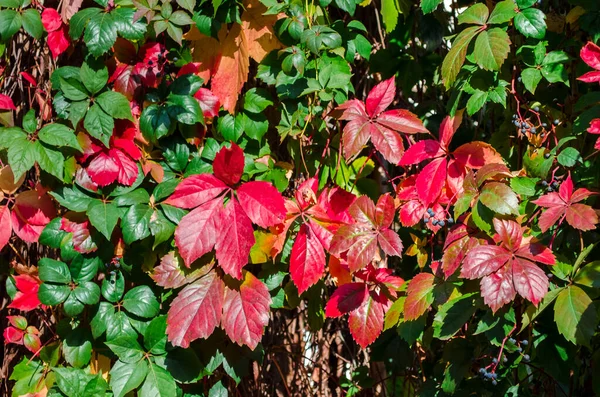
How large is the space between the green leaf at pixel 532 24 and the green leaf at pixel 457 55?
0.10m

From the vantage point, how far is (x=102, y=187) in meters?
2.04

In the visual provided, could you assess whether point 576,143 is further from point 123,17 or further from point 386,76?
point 123,17

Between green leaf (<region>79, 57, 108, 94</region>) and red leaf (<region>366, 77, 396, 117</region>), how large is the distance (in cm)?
69

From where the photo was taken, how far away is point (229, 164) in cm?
180

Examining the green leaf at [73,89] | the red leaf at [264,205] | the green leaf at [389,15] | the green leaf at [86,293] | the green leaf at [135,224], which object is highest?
the green leaf at [389,15]

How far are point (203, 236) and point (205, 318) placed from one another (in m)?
0.22

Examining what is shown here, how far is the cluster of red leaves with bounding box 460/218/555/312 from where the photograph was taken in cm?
167

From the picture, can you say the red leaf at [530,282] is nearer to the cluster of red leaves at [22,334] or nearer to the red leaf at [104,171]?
the red leaf at [104,171]

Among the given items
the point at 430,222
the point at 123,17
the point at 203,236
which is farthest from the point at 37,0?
the point at 430,222

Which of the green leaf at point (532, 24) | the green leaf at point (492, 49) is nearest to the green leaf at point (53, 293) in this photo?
the green leaf at point (492, 49)

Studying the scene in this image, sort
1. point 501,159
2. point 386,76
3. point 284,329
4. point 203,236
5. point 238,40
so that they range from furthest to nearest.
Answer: point 284,329, point 386,76, point 238,40, point 501,159, point 203,236

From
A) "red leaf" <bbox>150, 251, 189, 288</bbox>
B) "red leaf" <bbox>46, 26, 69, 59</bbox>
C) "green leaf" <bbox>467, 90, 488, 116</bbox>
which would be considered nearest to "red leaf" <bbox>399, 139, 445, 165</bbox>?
"green leaf" <bbox>467, 90, 488, 116</bbox>

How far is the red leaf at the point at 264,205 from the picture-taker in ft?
5.91

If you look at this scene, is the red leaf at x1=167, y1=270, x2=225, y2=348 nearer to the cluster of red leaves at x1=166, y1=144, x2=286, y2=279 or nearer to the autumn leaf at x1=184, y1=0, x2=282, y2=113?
the cluster of red leaves at x1=166, y1=144, x2=286, y2=279
